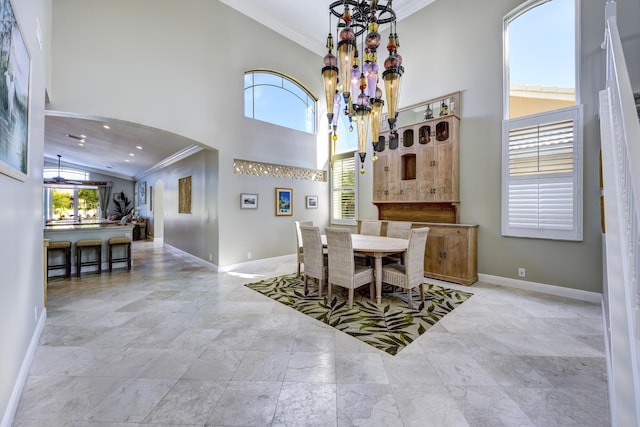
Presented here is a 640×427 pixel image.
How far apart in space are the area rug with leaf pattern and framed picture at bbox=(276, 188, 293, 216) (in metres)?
2.11

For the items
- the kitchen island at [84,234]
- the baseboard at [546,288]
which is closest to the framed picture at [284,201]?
the kitchen island at [84,234]

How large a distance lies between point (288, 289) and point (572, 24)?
553cm

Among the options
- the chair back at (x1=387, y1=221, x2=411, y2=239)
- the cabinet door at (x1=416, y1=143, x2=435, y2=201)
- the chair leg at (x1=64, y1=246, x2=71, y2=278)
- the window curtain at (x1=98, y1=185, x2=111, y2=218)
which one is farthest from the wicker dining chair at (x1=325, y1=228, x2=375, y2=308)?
the window curtain at (x1=98, y1=185, x2=111, y2=218)

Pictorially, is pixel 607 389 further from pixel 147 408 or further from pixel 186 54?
pixel 186 54

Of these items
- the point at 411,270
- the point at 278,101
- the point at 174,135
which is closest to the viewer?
the point at 411,270

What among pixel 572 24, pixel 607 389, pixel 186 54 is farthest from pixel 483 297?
pixel 186 54

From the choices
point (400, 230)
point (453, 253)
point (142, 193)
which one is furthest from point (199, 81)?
point (142, 193)

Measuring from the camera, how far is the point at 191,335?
2564mm

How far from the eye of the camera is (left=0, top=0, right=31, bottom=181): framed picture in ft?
4.83

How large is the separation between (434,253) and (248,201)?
A: 3.75 meters

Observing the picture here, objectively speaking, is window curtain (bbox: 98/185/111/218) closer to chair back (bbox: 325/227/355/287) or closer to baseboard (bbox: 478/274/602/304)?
chair back (bbox: 325/227/355/287)

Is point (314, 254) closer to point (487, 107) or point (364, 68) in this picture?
point (364, 68)

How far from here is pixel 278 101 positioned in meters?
6.02

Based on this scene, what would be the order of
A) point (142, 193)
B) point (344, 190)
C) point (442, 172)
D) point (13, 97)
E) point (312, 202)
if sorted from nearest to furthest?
point (13, 97) → point (442, 172) → point (312, 202) → point (344, 190) → point (142, 193)
